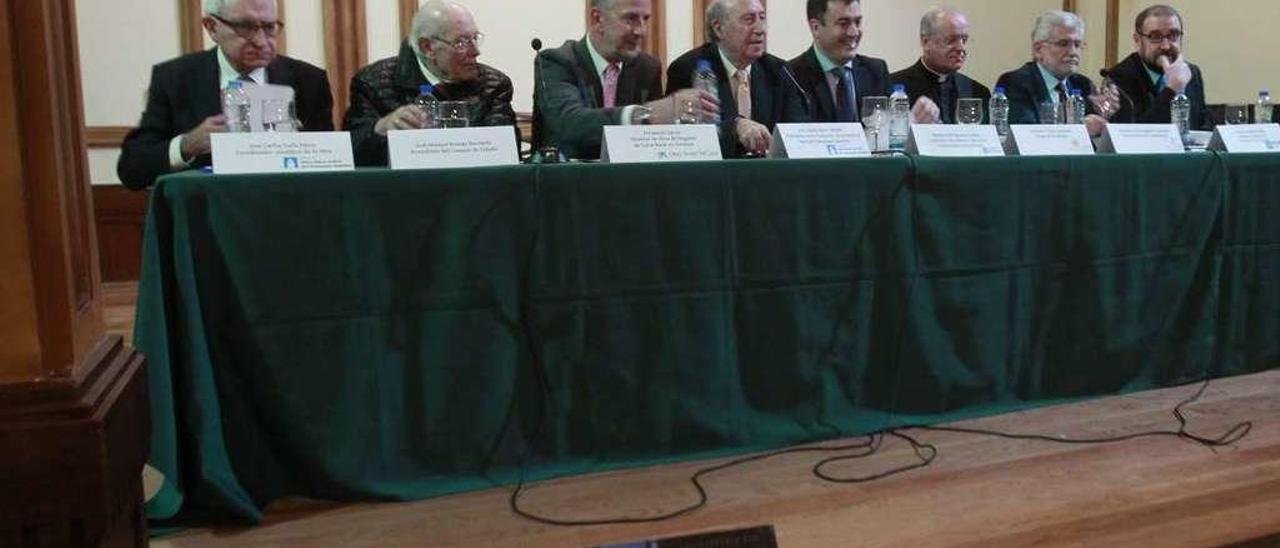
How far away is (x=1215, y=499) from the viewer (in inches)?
69.5

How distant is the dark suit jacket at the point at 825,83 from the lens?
2.89 meters

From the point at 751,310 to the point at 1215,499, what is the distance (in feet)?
2.83

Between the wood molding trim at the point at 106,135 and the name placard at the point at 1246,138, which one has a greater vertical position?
the wood molding trim at the point at 106,135

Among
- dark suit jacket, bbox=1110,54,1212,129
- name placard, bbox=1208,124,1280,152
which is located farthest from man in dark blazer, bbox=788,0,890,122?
dark suit jacket, bbox=1110,54,1212,129

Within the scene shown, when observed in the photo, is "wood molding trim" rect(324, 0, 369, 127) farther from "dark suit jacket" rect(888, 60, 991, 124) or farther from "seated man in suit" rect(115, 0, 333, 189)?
"dark suit jacket" rect(888, 60, 991, 124)

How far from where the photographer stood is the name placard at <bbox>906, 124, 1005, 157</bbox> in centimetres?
217

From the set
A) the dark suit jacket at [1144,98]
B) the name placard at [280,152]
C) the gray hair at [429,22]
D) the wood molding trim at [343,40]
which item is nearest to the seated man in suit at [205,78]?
the gray hair at [429,22]

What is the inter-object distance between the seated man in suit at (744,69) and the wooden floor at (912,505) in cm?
104

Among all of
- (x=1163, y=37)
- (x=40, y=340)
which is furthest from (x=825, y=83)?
(x=40, y=340)

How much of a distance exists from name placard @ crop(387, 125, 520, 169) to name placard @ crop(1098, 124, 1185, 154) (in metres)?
1.46

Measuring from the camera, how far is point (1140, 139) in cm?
248

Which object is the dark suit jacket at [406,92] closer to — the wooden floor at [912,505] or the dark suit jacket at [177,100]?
the dark suit jacket at [177,100]

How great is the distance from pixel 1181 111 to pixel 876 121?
144 cm

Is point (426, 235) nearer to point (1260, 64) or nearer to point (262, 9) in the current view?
point (262, 9)
